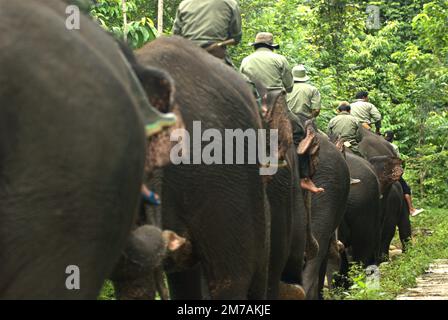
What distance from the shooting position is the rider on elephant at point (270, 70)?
887 centimetres

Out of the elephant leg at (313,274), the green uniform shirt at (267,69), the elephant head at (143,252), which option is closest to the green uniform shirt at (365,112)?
the elephant leg at (313,274)

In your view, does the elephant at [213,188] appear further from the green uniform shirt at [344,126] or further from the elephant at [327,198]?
the green uniform shirt at [344,126]

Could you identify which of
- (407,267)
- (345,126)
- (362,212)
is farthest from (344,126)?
(407,267)

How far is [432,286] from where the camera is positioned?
13.2 m

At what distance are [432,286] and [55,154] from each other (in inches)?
426

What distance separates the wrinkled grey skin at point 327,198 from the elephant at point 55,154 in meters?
8.18

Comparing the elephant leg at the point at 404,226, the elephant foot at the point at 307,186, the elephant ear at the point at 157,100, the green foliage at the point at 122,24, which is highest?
the green foliage at the point at 122,24

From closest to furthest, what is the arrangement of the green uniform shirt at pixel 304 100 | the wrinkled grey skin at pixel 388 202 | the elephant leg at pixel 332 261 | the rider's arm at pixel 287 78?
the rider's arm at pixel 287 78
the green uniform shirt at pixel 304 100
the elephant leg at pixel 332 261
the wrinkled grey skin at pixel 388 202

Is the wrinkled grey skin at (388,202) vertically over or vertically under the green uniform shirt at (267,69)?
under

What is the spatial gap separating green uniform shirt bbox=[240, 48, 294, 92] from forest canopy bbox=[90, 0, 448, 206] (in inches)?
337

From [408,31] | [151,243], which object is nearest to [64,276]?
[151,243]

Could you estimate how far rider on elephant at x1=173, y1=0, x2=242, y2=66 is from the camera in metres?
6.81

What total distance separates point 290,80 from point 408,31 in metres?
25.4

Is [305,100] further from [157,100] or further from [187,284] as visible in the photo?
[157,100]
